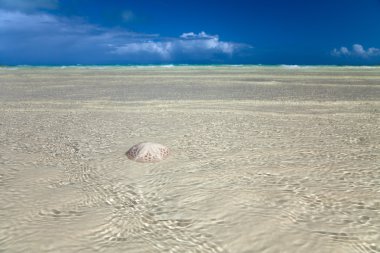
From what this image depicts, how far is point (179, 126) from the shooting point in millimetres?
9828

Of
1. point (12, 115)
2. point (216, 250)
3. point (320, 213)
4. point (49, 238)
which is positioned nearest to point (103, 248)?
point (49, 238)

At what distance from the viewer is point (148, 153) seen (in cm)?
656

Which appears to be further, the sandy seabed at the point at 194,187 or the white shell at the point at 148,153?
the white shell at the point at 148,153

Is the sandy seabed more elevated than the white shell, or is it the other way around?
the white shell

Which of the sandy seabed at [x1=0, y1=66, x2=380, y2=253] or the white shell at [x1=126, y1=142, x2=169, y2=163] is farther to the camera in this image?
the white shell at [x1=126, y1=142, x2=169, y2=163]

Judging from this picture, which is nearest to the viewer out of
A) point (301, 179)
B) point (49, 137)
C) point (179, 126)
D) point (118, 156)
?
point (301, 179)

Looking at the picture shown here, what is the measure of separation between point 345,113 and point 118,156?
865cm

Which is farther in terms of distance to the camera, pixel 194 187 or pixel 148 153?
pixel 148 153

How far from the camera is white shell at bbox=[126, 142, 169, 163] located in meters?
6.47

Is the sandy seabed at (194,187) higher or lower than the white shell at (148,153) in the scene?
lower

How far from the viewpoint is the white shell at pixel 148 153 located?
255 inches

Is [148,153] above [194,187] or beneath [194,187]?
above

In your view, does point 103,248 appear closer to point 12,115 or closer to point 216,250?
point 216,250

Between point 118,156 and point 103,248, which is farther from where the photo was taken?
point 118,156
